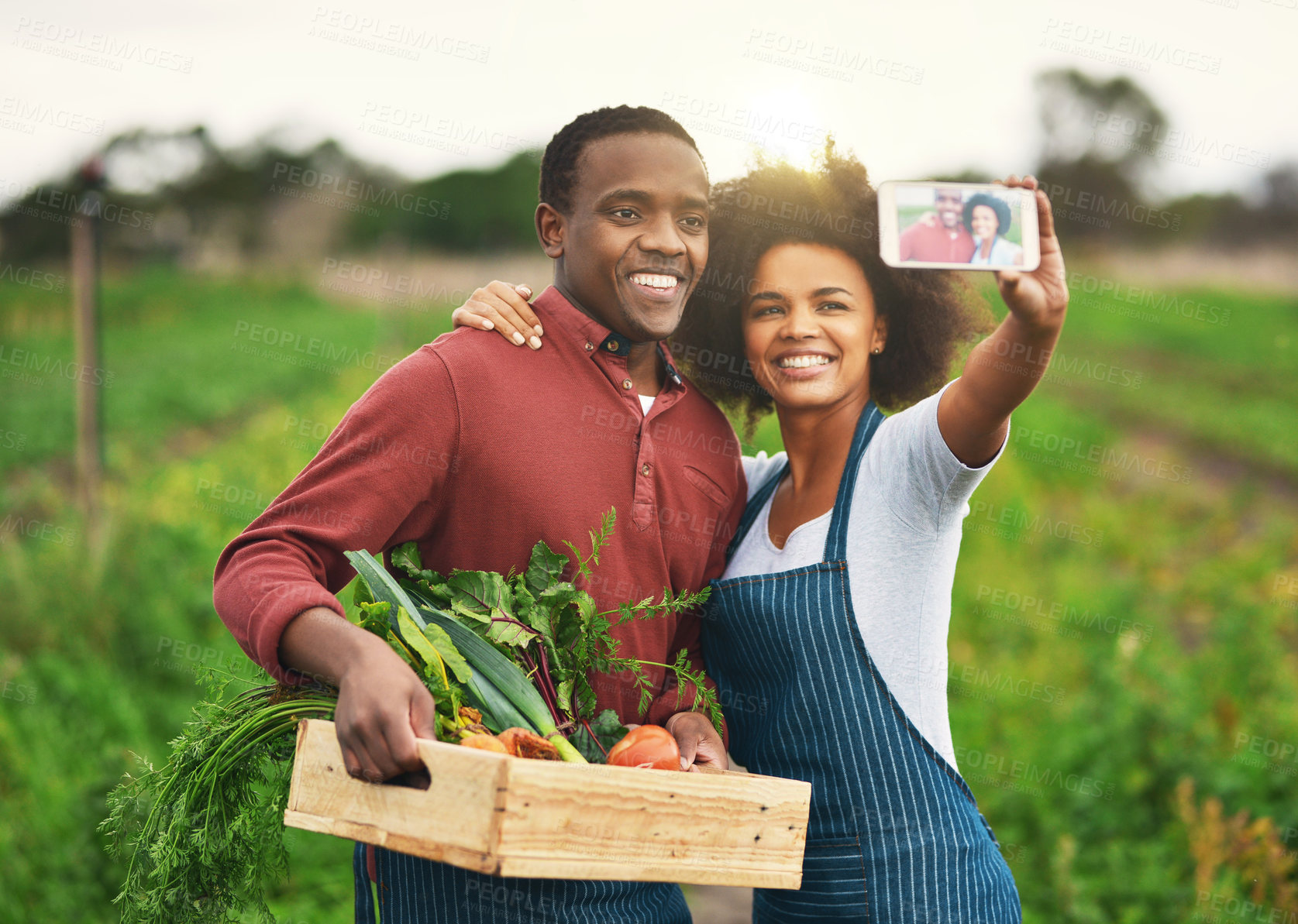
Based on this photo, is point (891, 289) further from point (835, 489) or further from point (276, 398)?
point (276, 398)

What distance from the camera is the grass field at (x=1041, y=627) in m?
4.69

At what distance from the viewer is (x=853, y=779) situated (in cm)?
237

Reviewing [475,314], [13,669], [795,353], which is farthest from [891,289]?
[13,669]

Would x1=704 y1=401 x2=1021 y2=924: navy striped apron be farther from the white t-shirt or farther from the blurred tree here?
the blurred tree

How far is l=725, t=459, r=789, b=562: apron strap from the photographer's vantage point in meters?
2.77
